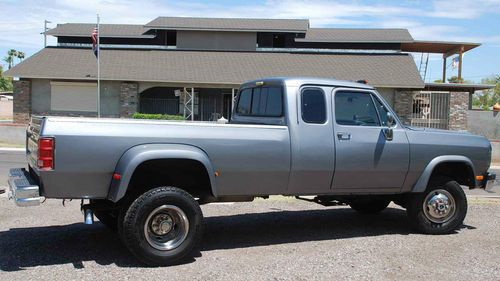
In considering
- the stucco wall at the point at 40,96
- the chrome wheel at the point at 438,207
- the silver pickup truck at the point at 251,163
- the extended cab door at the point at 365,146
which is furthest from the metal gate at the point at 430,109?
the extended cab door at the point at 365,146

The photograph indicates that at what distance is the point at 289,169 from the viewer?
6.07m

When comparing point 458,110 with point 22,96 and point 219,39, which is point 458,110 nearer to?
point 219,39

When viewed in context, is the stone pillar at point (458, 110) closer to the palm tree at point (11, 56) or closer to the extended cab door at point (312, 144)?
the extended cab door at point (312, 144)

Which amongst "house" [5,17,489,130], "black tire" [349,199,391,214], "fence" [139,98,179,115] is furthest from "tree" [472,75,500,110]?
"black tire" [349,199,391,214]

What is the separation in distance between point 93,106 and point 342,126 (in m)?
24.1

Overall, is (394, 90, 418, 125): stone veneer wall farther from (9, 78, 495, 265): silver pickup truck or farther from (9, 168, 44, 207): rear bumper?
(9, 168, 44, 207): rear bumper

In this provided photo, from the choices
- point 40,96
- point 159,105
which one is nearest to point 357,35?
point 159,105

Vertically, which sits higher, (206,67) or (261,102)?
(206,67)

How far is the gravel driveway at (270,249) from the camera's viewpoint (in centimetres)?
530

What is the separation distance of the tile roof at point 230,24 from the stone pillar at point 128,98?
590 cm

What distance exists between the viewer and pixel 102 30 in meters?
33.9

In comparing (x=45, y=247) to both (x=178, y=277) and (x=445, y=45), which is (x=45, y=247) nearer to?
(x=178, y=277)

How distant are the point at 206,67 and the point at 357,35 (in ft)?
35.0

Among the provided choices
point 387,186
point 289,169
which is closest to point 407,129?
point 387,186
